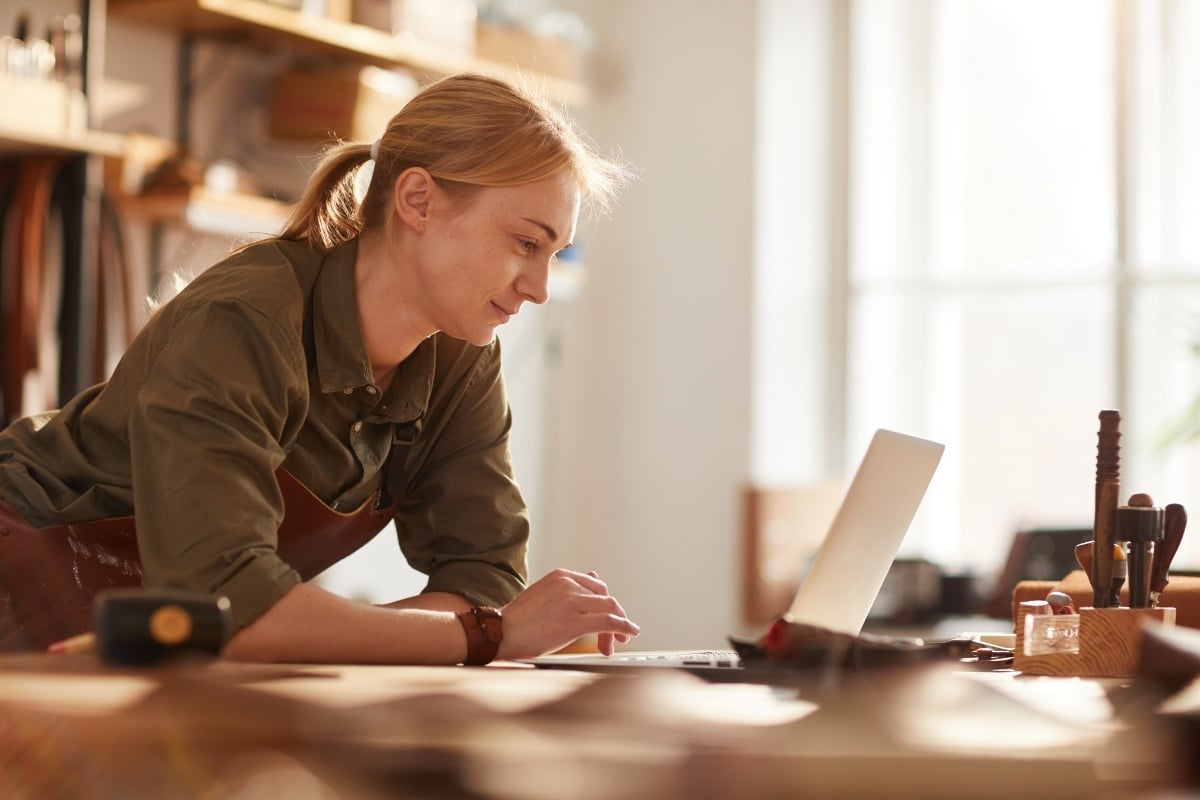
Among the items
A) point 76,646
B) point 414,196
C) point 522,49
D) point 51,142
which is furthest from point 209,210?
point 76,646

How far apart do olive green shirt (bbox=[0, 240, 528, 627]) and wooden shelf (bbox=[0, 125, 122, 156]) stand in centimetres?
133

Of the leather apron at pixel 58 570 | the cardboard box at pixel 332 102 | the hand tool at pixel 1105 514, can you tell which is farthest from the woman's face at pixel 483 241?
the cardboard box at pixel 332 102

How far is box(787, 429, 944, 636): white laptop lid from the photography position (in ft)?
4.74

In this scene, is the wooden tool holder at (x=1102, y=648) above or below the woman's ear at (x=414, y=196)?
below

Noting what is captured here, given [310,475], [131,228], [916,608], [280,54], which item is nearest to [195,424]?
[310,475]

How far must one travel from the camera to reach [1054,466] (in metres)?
4.90

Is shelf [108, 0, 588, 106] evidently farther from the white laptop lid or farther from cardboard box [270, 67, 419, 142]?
the white laptop lid

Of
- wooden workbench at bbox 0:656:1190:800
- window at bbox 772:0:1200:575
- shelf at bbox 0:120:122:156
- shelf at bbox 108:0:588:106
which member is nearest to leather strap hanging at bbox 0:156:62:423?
shelf at bbox 0:120:122:156

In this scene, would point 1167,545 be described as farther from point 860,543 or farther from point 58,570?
point 58,570

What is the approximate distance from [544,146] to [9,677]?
0.96 m

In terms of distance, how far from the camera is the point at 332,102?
393cm

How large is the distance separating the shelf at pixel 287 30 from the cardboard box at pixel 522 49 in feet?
0.48

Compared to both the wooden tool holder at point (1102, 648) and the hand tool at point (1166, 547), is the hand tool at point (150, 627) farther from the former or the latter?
the hand tool at point (1166, 547)

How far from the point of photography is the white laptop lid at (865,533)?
56.8 inches
